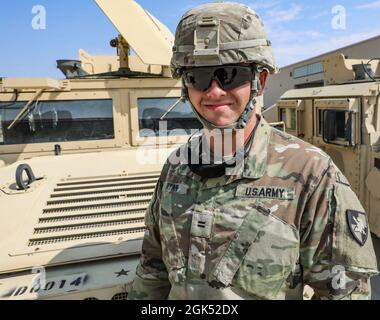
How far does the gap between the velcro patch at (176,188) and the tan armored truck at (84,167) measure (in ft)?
1.71

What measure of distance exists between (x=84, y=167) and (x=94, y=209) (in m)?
0.77

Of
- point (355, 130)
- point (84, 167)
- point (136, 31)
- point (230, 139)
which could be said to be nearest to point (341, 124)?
point (355, 130)

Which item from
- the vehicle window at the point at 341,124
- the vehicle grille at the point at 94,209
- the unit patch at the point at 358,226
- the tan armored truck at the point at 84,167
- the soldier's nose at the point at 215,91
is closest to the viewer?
the unit patch at the point at 358,226

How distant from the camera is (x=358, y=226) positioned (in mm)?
1140

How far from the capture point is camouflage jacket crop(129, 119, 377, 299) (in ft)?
3.75

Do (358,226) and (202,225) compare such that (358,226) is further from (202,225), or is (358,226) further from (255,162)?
(202,225)

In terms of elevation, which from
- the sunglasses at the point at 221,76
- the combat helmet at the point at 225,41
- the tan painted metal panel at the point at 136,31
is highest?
the tan painted metal panel at the point at 136,31

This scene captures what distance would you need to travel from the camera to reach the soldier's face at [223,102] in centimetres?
127

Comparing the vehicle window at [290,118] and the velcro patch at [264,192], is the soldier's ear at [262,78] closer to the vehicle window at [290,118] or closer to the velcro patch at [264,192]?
the velcro patch at [264,192]

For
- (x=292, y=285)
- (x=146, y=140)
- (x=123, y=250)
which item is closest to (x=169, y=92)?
(x=146, y=140)

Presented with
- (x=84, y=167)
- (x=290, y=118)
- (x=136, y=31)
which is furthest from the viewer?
(x=290, y=118)

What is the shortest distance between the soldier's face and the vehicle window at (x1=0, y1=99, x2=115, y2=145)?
2304 mm

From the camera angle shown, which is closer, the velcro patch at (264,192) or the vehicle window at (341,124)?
the velcro patch at (264,192)

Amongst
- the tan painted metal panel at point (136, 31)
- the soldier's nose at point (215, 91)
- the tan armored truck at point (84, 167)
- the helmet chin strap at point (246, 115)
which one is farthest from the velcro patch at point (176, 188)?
the tan painted metal panel at point (136, 31)
